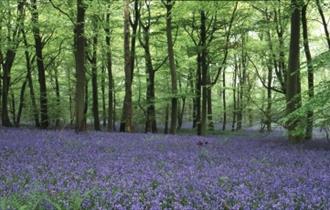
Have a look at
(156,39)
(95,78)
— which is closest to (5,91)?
→ (95,78)

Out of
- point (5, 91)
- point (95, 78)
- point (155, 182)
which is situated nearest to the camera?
point (155, 182)

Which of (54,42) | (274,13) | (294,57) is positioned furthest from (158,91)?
(294,57)

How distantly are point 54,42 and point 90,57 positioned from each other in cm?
350

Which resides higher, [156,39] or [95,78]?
[156,39]

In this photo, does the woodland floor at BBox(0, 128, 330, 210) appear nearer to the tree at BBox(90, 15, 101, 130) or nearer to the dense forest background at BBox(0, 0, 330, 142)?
the dense forest background at BBox(0, 0, 330, 142)

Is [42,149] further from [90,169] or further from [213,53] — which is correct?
[213,53]

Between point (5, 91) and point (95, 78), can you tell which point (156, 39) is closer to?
point (95, 78)

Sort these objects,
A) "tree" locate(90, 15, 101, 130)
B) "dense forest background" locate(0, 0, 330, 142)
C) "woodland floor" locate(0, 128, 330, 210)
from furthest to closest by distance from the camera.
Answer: "tree" locate(90, 15, 101, 130)
"dense forest background" locate(0, 0, 330, 142)
"woodland floor" locate(0, 128, 330, 210)

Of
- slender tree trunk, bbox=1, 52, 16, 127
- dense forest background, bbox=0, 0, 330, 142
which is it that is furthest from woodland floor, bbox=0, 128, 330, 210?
slender tree trunk, bbox=1, 52, 16, 127

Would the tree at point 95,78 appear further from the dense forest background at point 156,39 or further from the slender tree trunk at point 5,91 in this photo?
the slender tree trunk at point 5,91

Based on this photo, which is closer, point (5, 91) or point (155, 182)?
point (155, 182)

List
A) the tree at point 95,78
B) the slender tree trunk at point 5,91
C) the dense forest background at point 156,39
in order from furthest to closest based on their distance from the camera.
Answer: the tree at point 95,78, the slender tree trunk at point 5,91, the dense forest background at point 156,39

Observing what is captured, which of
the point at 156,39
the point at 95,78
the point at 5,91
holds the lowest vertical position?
the point at 5,91

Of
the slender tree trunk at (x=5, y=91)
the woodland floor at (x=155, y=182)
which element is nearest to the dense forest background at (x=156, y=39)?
the slender tree trunk at (x=5, y=91)
